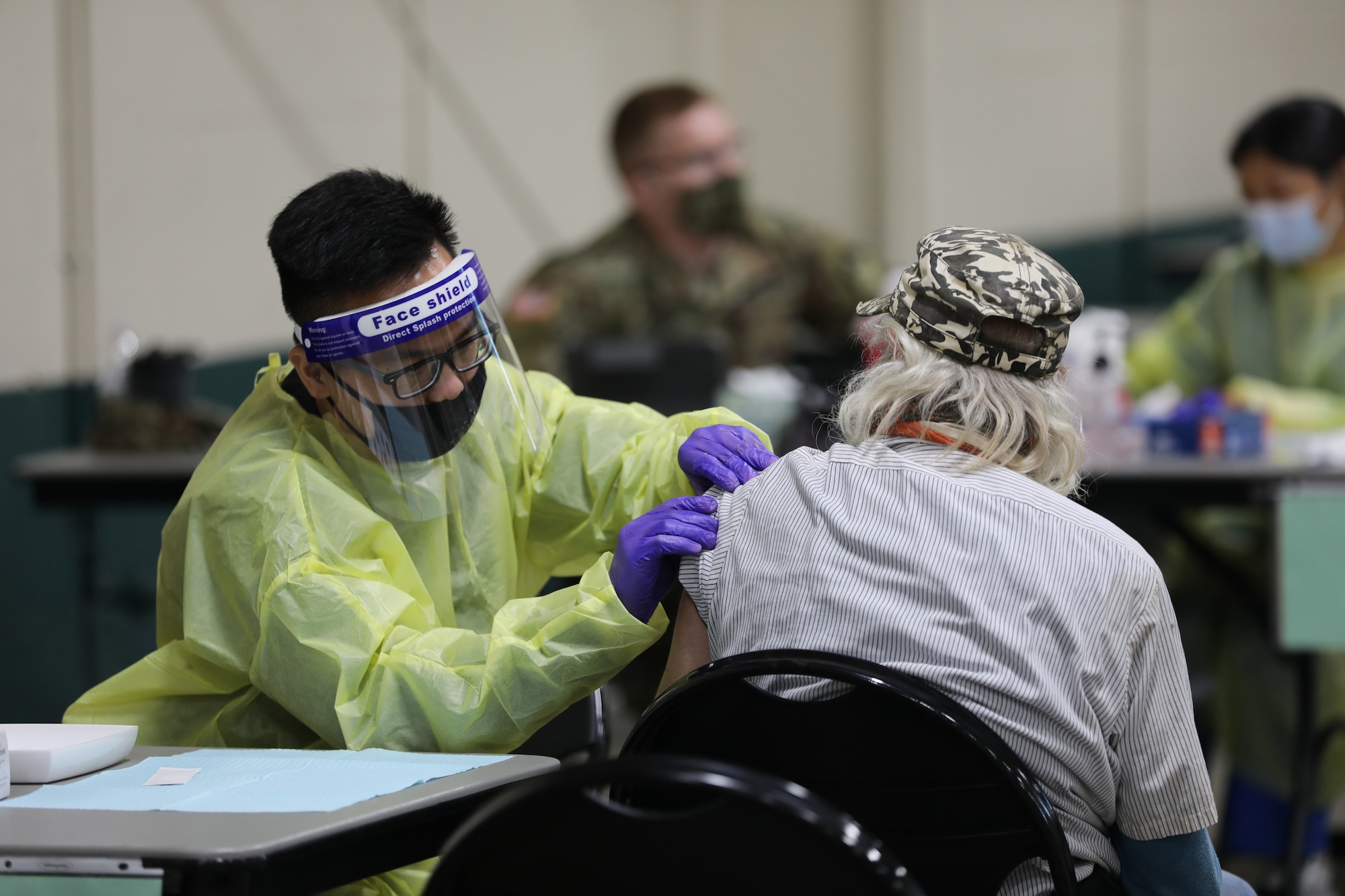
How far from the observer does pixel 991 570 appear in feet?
3.45

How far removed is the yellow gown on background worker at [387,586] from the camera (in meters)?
1.21

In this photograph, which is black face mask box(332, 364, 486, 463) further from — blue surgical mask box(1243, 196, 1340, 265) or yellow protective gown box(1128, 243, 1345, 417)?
blue surgical mask box(1243, 196, 1340, 265)

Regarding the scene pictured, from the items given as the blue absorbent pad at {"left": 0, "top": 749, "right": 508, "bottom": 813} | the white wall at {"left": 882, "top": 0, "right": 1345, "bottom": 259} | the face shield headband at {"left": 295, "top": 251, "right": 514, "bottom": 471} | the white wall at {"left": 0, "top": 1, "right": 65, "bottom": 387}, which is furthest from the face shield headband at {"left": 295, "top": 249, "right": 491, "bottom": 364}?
the white wall at {"left": 882, "top": 0, "right": 1345, "bottom": 259}

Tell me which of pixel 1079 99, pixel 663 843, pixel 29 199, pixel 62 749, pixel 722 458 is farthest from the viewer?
pixel 1079 99

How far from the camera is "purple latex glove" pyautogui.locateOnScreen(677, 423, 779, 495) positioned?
4.26 feet

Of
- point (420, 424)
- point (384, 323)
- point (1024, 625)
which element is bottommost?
point (1024, 625)

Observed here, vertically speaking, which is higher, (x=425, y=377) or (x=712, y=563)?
(x=425, y=377)

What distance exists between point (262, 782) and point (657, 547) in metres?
0.39

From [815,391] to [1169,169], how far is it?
3706mm

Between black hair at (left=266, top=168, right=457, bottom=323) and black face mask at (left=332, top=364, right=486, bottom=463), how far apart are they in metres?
0.09

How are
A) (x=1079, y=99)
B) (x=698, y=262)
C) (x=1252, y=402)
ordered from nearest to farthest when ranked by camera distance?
(x=1252, y=402)
(x=698, y=262)
(x=1079, y=99)

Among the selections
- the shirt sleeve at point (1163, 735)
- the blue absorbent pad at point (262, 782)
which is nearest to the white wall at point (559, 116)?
the blue absorbent pad at point (262, 782)

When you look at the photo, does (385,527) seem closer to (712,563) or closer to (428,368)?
(428,368)

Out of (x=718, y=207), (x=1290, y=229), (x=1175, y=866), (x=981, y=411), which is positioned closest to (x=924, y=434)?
(x=981, y=411)
